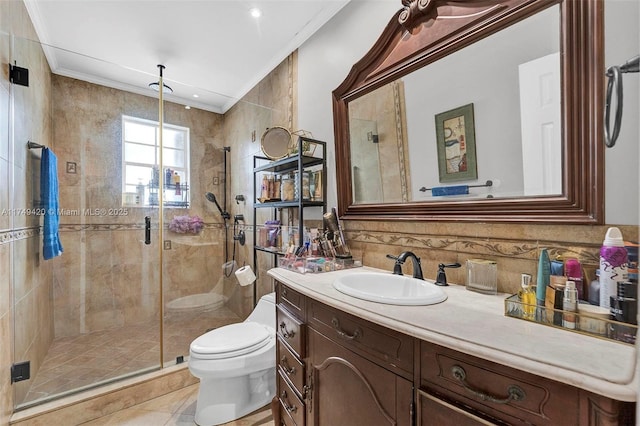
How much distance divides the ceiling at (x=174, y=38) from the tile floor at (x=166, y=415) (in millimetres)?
2632

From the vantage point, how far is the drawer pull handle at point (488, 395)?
0.56m

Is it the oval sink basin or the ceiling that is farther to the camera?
the ceiling

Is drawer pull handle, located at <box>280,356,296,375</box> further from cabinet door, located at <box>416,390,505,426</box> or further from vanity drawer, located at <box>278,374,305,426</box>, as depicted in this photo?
cabinet door, located at <box>416,390,505,426</box>

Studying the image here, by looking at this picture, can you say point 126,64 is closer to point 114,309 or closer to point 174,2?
point 174,2

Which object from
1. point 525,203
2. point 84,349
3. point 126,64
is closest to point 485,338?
point 525,203

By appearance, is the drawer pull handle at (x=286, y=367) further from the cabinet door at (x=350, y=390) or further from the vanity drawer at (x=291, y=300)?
the vanity drawer at (x=291, y=300)

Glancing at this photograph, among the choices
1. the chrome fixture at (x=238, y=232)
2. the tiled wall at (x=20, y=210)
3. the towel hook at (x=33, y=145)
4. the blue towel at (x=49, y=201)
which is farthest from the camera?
the chrome fixture at (x=238, y=232)

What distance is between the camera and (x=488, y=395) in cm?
60

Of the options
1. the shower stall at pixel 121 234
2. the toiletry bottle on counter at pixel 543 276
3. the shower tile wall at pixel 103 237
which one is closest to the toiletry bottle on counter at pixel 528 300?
the toiletry bottle on counter at pixel 543 276

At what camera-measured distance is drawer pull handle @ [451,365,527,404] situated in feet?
1.84

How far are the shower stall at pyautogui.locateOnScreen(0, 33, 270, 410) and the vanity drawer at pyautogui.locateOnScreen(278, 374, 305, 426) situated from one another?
3.91ft

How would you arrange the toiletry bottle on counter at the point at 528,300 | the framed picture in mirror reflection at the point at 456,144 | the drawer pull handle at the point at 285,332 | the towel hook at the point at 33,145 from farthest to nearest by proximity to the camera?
the towel hook at the point at 33,145 < the drawer pull handle at the point at 285,332 < the framed picture in mirror reflection at the point at 456,144 < the toiletry bottle on counter at the point at 528,300

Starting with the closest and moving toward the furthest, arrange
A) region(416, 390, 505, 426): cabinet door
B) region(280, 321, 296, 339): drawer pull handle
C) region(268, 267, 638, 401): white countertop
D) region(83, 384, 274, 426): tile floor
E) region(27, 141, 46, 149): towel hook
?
region(268, 267, 638, 401): white countertop
region(416, 390, 505, 426): cabinet door
region(280, 321, 296, 339): drawer pull handle
region(83, 384, 274, 426): tile floor
region(27, 141, 46, 149): towel hook

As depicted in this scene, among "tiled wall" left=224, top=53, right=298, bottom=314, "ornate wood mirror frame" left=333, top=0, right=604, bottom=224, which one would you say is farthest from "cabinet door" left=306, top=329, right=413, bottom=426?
"tiled wall" left=224, top=53, right=298, bottom=314
